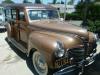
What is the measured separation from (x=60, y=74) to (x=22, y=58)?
111 inches

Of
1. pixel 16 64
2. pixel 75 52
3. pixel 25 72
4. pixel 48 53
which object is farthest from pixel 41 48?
pixel 16 64

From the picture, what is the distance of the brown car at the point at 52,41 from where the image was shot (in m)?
4.59

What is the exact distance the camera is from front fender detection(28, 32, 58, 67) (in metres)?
4.57

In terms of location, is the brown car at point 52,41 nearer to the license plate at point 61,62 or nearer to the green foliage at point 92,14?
the license plate at point 61,62

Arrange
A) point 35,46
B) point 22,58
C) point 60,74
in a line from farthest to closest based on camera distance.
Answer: point 22,58 < point 35,46 < point 60,74

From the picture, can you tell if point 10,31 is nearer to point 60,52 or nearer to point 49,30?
point 49,30

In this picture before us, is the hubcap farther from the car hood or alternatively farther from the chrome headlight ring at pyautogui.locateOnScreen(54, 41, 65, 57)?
the car hood

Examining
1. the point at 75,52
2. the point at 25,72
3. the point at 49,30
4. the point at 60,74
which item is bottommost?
the point at 25,72

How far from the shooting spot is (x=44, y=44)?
4.82m

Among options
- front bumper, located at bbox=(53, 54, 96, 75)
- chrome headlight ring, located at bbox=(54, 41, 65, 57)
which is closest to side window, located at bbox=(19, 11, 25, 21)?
chrome headlight ring, located at bbox=(54, 41, 65, 57)

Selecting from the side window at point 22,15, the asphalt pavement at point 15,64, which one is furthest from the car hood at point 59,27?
the asphalt pavement at point 15,64

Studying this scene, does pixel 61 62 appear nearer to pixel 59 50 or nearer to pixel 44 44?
pixel 59 50

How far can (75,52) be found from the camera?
4750 millimetres

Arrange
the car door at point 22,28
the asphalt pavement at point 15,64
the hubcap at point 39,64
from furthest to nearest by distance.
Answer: the car door at point 22,28 < the hubcap at point 39,64 < the asphalt pavement at point 15,64
